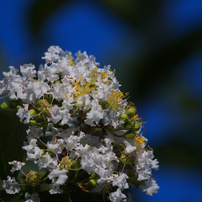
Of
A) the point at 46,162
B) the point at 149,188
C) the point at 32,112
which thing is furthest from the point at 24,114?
the point at 149,188

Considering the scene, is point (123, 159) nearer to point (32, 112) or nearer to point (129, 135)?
point (129, 135)

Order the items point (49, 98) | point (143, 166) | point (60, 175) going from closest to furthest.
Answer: point (60, 175) < point (49, 98) < point (143, 166)

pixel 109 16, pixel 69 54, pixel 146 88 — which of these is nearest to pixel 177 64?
pixel 146 88

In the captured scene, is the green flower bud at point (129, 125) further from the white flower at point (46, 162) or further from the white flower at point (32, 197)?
the white flower at point (32, 197)

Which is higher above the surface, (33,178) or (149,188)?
(149,188)

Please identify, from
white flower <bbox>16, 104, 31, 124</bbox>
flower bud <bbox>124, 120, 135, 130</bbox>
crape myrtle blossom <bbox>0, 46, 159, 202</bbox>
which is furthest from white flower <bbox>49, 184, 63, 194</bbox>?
flower bud <bbox>124, 120, 135, 130</bbox>

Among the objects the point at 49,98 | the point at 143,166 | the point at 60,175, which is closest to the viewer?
the point at 60,175

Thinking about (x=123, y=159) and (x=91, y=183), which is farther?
(x=123, y=159)

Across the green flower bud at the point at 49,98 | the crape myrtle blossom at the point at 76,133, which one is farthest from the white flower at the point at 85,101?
the green flower bud at the point at 49,98

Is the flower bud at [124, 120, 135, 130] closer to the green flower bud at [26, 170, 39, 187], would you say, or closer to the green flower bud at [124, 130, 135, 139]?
the green flower bud at [124, 130, 135, 139]
